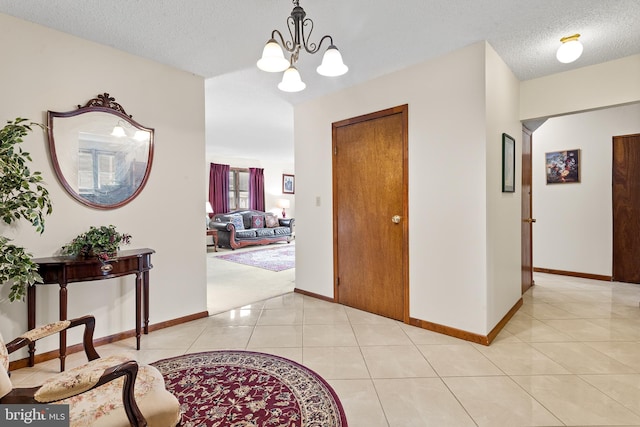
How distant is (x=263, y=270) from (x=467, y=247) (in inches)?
140

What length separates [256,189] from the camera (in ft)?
30.5

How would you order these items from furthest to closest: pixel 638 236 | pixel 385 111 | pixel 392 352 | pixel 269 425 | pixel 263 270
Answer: pixel 263 270
pixel 638 236
pixel 385 111
pixel 392 352
pixel 269 425

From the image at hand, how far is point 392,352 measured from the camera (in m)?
2.30

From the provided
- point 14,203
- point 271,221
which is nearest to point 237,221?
point 271,221

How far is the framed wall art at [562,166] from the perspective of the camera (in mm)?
4324

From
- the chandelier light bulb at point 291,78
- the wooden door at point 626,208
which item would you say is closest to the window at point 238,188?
the chandelier light bulb at point 291,78

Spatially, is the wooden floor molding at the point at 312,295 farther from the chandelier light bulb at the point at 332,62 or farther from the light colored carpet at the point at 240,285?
the chandelier light bulb at the point at 332,62

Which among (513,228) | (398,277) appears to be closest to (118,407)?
(398,277)

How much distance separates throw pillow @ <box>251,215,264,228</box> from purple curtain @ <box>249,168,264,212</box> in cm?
100

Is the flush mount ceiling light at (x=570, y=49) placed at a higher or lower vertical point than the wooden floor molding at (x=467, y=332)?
higher

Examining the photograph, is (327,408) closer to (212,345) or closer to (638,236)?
(212,345)

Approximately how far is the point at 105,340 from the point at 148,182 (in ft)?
4.36

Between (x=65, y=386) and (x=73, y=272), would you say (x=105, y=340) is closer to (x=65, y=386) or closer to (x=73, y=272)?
(x=73, y=272)

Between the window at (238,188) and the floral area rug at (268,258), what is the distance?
2183mm
